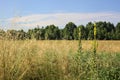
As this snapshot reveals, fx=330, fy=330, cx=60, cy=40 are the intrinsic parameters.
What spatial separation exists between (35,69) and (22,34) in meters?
1.53

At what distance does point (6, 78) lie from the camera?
600cm

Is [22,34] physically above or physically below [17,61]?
above

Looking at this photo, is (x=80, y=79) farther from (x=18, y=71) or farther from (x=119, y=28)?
(x=119, y=28)

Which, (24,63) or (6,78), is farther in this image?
(24,63)

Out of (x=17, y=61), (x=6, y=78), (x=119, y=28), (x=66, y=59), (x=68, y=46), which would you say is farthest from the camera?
(x=119, y=28)

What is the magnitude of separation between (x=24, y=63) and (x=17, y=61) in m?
0.22

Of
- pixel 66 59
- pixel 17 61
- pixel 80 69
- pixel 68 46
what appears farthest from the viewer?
pixel 68 46

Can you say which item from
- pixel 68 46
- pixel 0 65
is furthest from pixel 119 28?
pixel 0 65

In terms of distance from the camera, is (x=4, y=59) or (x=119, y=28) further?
(x=119, y=28)

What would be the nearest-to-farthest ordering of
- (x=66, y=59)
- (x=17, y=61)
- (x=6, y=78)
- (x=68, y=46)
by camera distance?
1. (x=6, y=78)
2. (x=17, y=61)
3. (x=66, y=59)
4. (x=68, y=46)

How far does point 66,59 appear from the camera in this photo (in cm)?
802

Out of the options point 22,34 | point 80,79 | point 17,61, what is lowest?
point 80,79

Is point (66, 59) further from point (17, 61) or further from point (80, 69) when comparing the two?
point (17, 61)

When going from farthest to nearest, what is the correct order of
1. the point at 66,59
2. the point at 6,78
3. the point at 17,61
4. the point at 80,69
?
the point at 66,59
the point at 80,69
the point at 17,61
the point at 6,78
